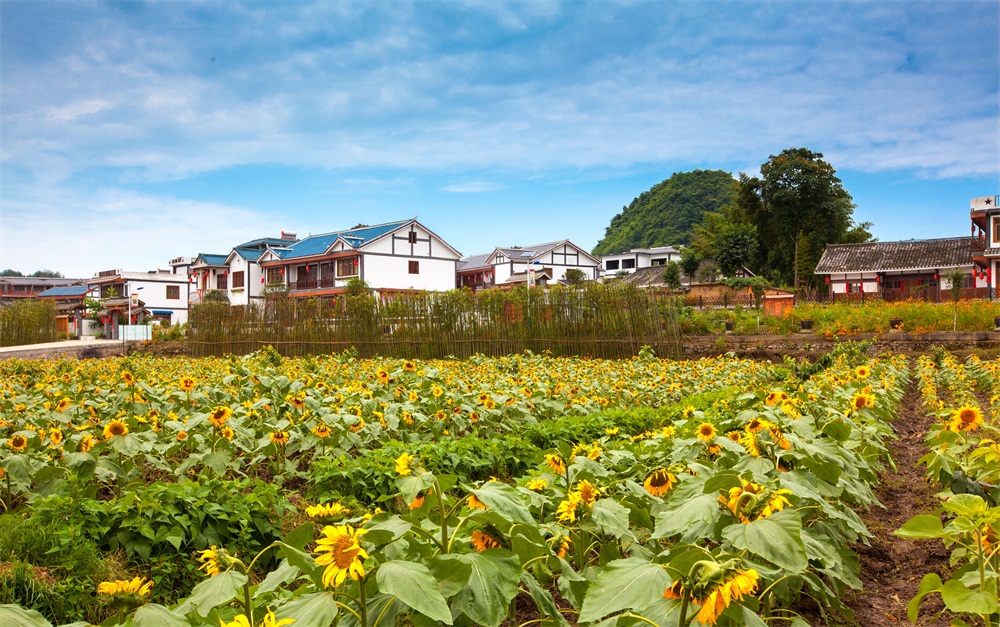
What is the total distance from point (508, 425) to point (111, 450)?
2714 millimetres

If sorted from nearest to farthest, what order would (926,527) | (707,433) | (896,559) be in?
(926,527) → (707,433) → (896,559)

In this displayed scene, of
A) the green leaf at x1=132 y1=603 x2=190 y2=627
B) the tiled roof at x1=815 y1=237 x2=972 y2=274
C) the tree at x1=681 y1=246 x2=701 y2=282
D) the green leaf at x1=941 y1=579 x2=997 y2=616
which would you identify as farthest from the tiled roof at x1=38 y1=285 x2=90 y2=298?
the green leaf at x1=941 y1=579 x2=997 y2=616

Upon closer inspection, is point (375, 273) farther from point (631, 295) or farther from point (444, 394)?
point (444, 394)

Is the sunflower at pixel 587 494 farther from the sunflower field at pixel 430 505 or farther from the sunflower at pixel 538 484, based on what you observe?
the sunflower at pixel 538 484

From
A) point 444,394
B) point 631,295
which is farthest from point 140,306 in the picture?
point 444,394

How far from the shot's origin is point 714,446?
8.29ft

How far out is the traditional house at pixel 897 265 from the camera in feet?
99.9

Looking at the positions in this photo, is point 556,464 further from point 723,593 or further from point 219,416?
point 219,416

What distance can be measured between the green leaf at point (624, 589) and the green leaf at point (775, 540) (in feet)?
0.63

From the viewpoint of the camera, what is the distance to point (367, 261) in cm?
3394

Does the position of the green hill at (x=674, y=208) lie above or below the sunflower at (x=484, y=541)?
above

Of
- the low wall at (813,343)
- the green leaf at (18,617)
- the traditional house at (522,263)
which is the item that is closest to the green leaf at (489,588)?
the green leaf at (18,617)

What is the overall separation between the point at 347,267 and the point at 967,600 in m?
34.4

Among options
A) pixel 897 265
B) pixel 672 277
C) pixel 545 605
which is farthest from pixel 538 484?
pixel 897 265
